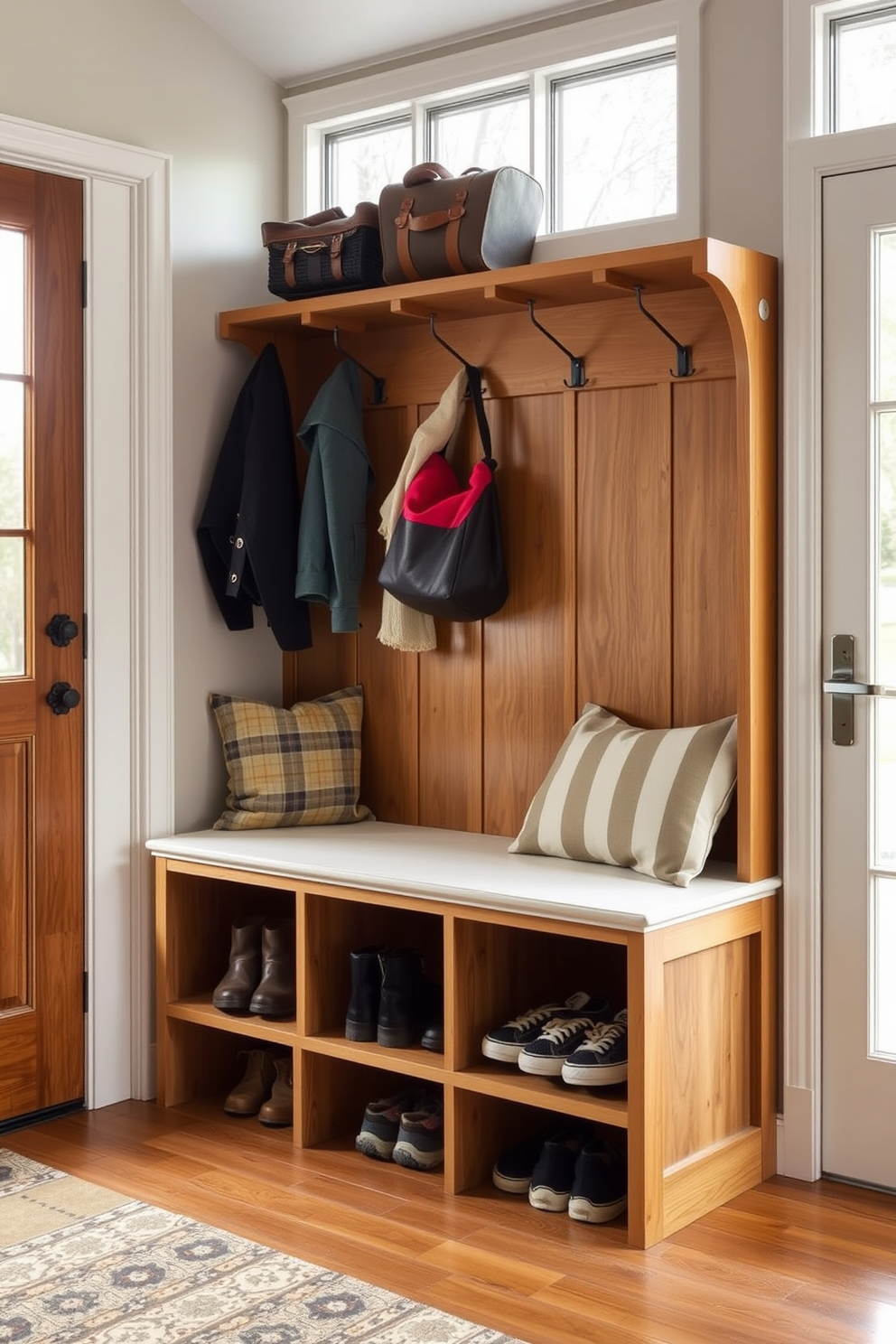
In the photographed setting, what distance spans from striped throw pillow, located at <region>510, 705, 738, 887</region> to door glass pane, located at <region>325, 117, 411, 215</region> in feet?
5.16

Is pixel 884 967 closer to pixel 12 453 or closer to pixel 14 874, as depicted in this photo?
pixel 14 874

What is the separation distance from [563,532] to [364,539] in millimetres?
545

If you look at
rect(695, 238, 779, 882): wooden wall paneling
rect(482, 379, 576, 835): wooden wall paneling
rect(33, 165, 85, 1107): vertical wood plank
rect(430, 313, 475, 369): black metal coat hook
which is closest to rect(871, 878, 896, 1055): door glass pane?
rect(695, 238, 779, 882): wooden wall paneling

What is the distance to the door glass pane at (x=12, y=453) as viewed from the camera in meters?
3.16

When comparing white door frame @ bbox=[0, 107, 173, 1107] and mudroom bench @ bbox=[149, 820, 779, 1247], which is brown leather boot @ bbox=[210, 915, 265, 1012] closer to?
mudroom bench @ bbox=[149, 820, 779, 1247]

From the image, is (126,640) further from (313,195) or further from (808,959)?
(808,959)

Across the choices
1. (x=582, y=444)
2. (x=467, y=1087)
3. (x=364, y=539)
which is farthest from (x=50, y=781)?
(x=582, y=444)

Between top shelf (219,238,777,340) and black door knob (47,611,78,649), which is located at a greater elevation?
top shelf (219,238,777,340)

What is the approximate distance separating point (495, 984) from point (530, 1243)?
1.72ft

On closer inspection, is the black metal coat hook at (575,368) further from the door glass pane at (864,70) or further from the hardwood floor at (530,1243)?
the hardwood floor at (530,1243)

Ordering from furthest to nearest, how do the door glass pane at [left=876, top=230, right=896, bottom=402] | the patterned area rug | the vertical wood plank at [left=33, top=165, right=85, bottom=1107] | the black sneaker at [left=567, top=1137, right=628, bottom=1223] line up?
the vertical wood plank at [left=33, top=165, right=85, bottom=1107] < the door glass pane at [left=876, top=230, right=896, bottom=402] < the black sneaker at [left=567, top=1137, right=628, bottom=1223] < the patterned area rug

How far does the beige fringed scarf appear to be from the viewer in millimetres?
3314

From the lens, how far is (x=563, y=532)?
3.25m

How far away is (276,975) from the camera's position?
128 inches
